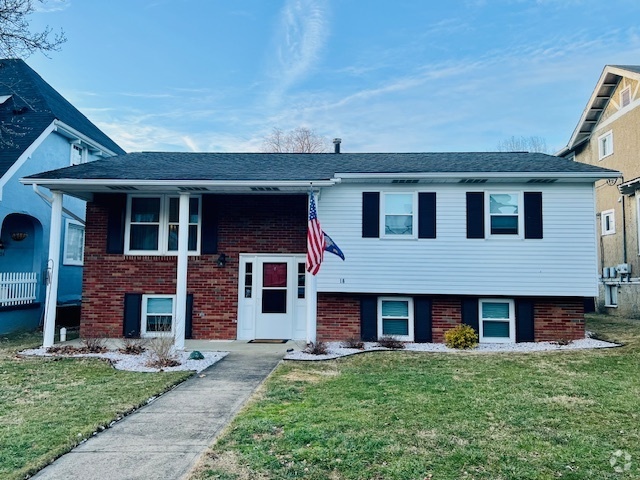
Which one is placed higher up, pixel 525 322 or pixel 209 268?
pixel 209 268

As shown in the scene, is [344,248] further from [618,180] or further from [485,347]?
[618,180]

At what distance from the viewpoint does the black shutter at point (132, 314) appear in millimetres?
10984

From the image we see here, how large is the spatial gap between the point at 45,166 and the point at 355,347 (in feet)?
37.0

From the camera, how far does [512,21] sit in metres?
14.4

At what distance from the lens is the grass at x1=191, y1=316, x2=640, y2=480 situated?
12.0 ft

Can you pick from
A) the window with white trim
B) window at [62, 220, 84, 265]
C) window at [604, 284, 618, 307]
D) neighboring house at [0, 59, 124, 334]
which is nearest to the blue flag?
the window with white trim

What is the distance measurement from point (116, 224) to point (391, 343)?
7410mm

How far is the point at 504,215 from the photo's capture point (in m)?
10.5

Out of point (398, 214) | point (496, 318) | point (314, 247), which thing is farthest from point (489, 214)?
point (314, 247)

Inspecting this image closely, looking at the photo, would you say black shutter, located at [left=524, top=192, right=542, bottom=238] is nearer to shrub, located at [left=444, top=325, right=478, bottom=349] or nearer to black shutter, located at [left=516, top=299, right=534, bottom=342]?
black shutter, located at [left=516, top=299, right=534, bottom=342]

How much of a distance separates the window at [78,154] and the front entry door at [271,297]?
8667 mm

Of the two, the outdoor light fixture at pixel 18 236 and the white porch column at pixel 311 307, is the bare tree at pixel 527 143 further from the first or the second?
the outdoor light fixture at pixel 18 236

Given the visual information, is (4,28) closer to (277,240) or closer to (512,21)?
(277,240)

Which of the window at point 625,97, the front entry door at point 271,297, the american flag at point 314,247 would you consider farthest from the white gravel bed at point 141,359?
the window at point 625,97
